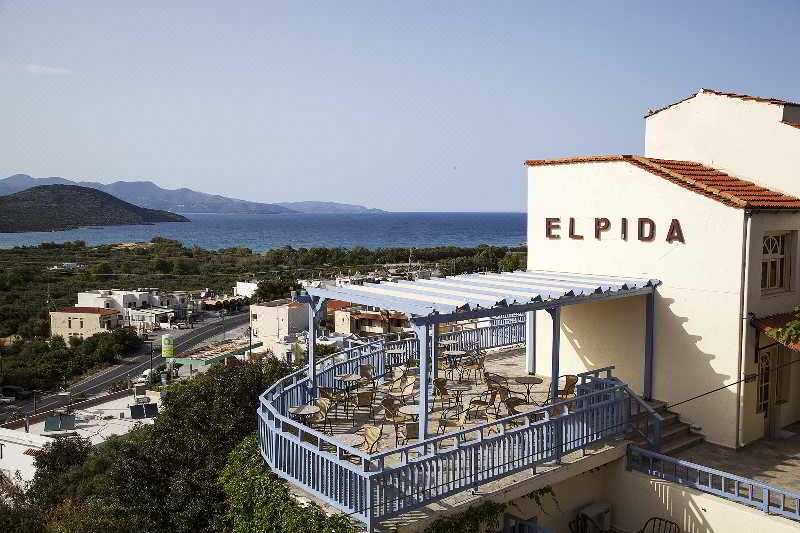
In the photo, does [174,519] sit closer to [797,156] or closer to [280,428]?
[280,428]

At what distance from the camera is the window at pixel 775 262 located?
13.3 m

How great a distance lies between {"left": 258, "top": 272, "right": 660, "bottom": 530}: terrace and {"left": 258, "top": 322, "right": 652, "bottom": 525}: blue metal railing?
2cm

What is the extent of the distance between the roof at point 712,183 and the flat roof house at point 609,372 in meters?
0.05

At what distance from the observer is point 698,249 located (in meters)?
13.0

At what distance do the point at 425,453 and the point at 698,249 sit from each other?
6835 millimetres

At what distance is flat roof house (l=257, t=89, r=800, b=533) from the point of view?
32.4 feet

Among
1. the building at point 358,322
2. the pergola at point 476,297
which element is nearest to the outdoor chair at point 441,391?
the pergola at point 476,297

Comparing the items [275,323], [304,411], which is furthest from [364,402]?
[275,323]

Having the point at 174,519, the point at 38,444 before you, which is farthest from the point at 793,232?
the point at 38,444

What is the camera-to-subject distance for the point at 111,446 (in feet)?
104

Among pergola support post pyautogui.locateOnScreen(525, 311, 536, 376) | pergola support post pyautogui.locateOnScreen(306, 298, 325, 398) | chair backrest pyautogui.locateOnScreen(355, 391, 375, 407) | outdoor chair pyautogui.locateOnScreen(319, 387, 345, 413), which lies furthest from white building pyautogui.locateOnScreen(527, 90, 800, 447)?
pergola support post pyautogui.locateOnScreen(306, 298, 325, 398)

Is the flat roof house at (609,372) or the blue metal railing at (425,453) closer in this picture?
the blue metal railing at (425,453)

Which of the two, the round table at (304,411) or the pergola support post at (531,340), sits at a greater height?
the pergola support post at (531,340)

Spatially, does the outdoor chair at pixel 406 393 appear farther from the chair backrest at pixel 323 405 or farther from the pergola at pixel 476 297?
the chair backrest at pixel 323 405
